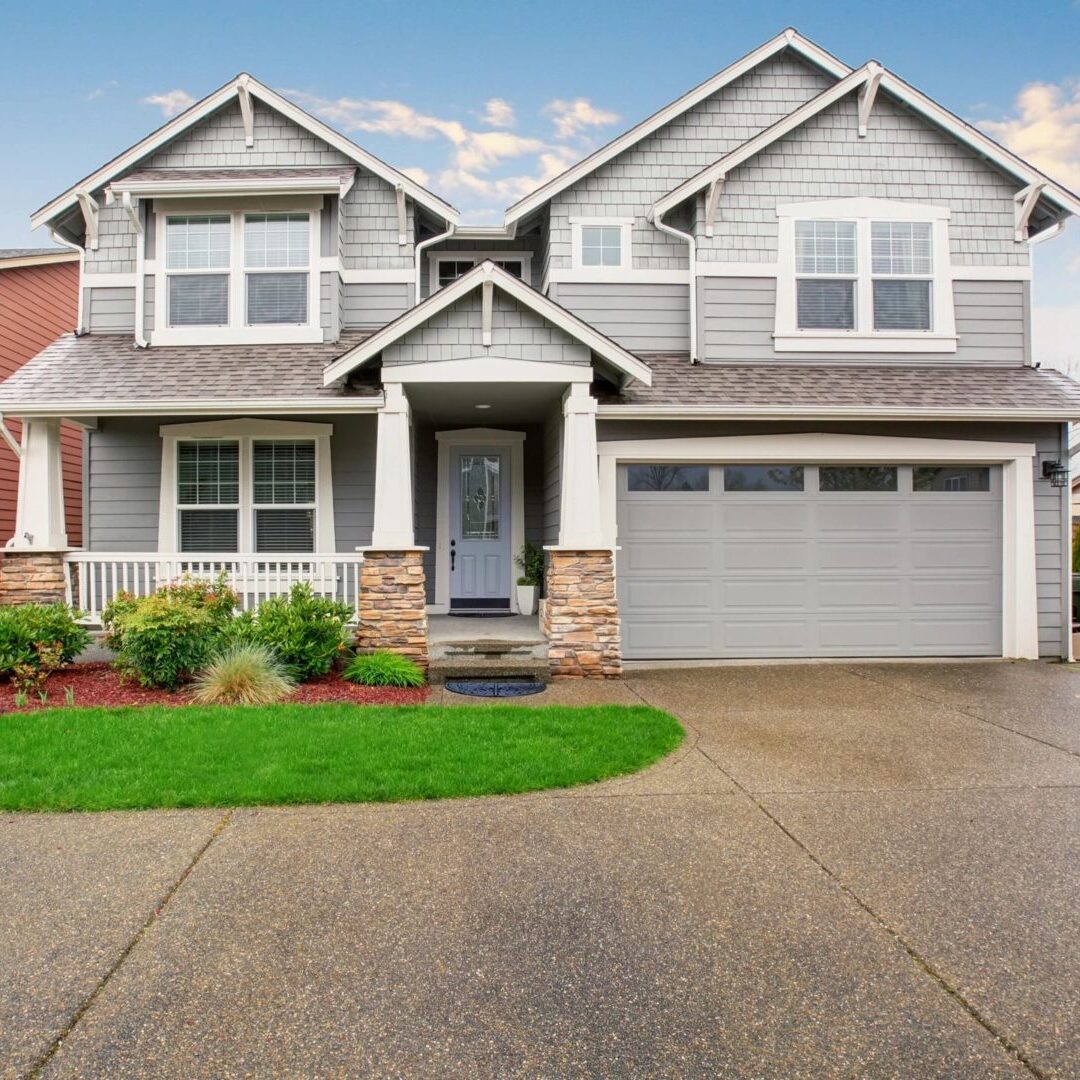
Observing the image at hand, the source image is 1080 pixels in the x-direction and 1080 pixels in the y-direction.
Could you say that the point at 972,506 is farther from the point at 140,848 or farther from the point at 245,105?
the point at 245,105

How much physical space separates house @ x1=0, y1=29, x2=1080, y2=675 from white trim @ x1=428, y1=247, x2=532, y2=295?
0.62 meters

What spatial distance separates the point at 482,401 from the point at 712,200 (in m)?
3.91

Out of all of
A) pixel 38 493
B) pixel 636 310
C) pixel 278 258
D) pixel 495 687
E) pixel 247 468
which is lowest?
pixel 495 687

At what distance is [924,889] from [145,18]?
16629 millimetres

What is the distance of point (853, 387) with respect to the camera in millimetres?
9852

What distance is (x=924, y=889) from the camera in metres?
3.47

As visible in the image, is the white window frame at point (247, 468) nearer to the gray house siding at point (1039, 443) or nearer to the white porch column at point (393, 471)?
the white porch column at point (393, 471)

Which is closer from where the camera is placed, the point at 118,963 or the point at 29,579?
the point at 118,963

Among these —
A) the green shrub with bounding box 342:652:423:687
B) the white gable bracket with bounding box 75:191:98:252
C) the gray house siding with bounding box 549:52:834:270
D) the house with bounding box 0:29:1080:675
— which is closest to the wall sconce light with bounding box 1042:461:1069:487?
the house with bounding box 0:29:1080:675

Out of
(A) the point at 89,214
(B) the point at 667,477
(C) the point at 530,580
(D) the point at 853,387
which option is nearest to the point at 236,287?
(A) the point at 89,214

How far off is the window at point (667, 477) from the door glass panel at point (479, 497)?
260 cm

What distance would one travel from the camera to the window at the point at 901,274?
410 inches

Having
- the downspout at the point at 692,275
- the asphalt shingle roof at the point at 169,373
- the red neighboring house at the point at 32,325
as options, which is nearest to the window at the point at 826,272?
the downspout at the point at 692,275

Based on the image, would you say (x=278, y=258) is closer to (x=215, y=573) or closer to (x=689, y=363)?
(x=215, y=573)
